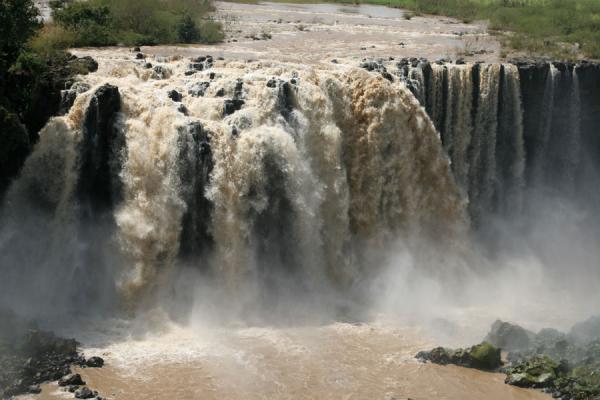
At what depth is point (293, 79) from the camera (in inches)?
1042

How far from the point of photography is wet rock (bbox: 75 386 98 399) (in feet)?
64.3

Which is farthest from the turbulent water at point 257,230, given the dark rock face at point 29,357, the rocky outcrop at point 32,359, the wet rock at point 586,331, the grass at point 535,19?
the grass at point 535,19

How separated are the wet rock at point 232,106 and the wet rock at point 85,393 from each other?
9152 mm

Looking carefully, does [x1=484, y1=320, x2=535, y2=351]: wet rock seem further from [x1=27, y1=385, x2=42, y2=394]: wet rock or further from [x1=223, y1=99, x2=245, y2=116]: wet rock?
[x1=27, y1=385, x2=42, y2=394]: wet rock

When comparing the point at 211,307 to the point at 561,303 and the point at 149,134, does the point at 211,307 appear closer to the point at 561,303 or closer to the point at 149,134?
the point at 149,134

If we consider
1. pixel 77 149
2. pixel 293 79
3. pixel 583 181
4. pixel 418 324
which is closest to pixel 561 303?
pixel 418 324

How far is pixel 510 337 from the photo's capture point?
934 inches

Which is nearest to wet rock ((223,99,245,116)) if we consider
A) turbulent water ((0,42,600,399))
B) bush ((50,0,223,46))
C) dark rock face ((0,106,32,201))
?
turbulent water ((0,42,600,399))

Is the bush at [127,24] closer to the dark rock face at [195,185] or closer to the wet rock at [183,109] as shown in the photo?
the wet rock at [183,109]

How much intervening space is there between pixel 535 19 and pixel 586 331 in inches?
1077

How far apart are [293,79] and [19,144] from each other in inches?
327

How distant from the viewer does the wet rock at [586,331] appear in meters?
23.6

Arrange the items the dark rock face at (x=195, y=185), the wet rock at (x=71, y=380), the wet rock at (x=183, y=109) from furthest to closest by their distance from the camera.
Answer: the wet rock at (x=183, y=109), the dark rock face at (x=195, y=185), the wet rock at (x=71, y=380)

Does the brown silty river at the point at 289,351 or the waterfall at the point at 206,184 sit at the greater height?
the waterfall at the point at 206,184
